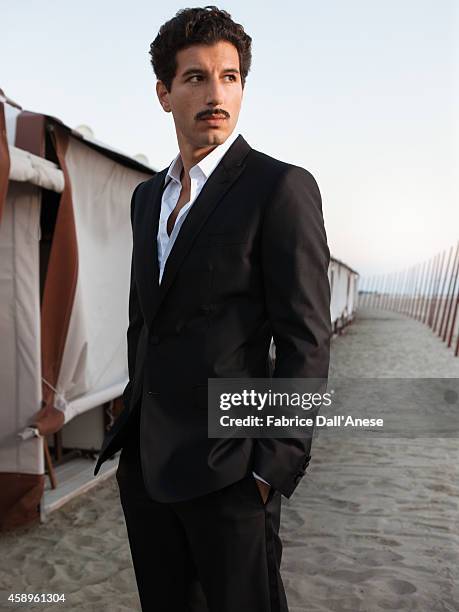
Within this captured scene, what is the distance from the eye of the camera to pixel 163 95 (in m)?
1.65

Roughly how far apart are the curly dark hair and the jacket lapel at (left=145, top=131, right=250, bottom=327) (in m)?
0.24

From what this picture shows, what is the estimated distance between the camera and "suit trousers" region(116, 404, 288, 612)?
144cm

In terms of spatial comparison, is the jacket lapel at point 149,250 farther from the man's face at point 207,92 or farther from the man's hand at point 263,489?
the man's hand at point 263,489

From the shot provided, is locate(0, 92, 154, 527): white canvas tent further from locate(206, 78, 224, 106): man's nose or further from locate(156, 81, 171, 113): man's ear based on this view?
locate(206, 78, 224, 106): man's nose

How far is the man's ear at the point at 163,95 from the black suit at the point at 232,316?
268mm

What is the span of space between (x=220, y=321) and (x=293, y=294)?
200 mm

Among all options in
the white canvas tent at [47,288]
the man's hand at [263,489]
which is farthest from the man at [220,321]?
the white canvas tent at [47,288]

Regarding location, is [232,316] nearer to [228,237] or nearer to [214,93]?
[228,237]

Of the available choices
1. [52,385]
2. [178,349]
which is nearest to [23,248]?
[52,385]

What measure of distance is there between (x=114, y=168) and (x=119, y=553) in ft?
9.47

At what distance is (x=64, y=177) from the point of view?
3.80 metres

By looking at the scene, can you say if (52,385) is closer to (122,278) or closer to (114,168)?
(122,278)

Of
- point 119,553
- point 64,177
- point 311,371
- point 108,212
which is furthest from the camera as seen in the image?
point 108,212

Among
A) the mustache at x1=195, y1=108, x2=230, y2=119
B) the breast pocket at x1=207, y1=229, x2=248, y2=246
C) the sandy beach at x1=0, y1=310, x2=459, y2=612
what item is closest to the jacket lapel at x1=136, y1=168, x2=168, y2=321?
the breast pocket at x1=207, y1=229, x2=248, y2=246
